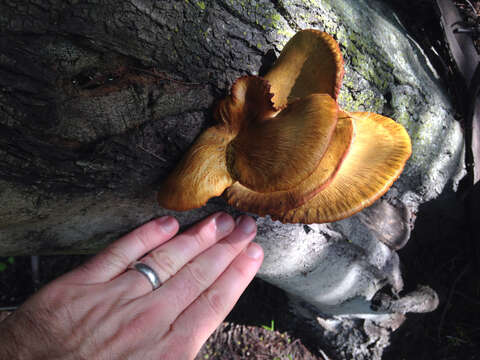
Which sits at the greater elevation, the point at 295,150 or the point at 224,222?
the point at 295,150

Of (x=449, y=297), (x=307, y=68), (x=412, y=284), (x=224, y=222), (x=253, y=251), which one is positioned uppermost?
(x=307, y=68)

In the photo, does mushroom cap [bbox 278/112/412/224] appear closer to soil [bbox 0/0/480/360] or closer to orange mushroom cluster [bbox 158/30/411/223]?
orange mushroom cluster [bbox 158/30/411/223]

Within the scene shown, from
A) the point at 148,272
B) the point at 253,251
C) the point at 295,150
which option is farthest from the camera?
the point at 253,251

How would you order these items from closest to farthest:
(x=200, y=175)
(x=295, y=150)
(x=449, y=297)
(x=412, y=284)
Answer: (x=295, y=150) → (x=200, y=175) → (x=412, y=284) → (x=449, y=297)

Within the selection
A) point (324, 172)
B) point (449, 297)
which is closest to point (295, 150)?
point (324, 172)

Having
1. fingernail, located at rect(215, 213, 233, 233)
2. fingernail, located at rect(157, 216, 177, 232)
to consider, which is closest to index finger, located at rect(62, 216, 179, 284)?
fingernail, located at rect(157, 216, 177, 232)

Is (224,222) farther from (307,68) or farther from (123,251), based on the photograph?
(307,68)

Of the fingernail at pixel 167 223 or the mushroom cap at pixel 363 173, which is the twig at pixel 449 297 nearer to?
the mushroom cap at pixel 363 173
